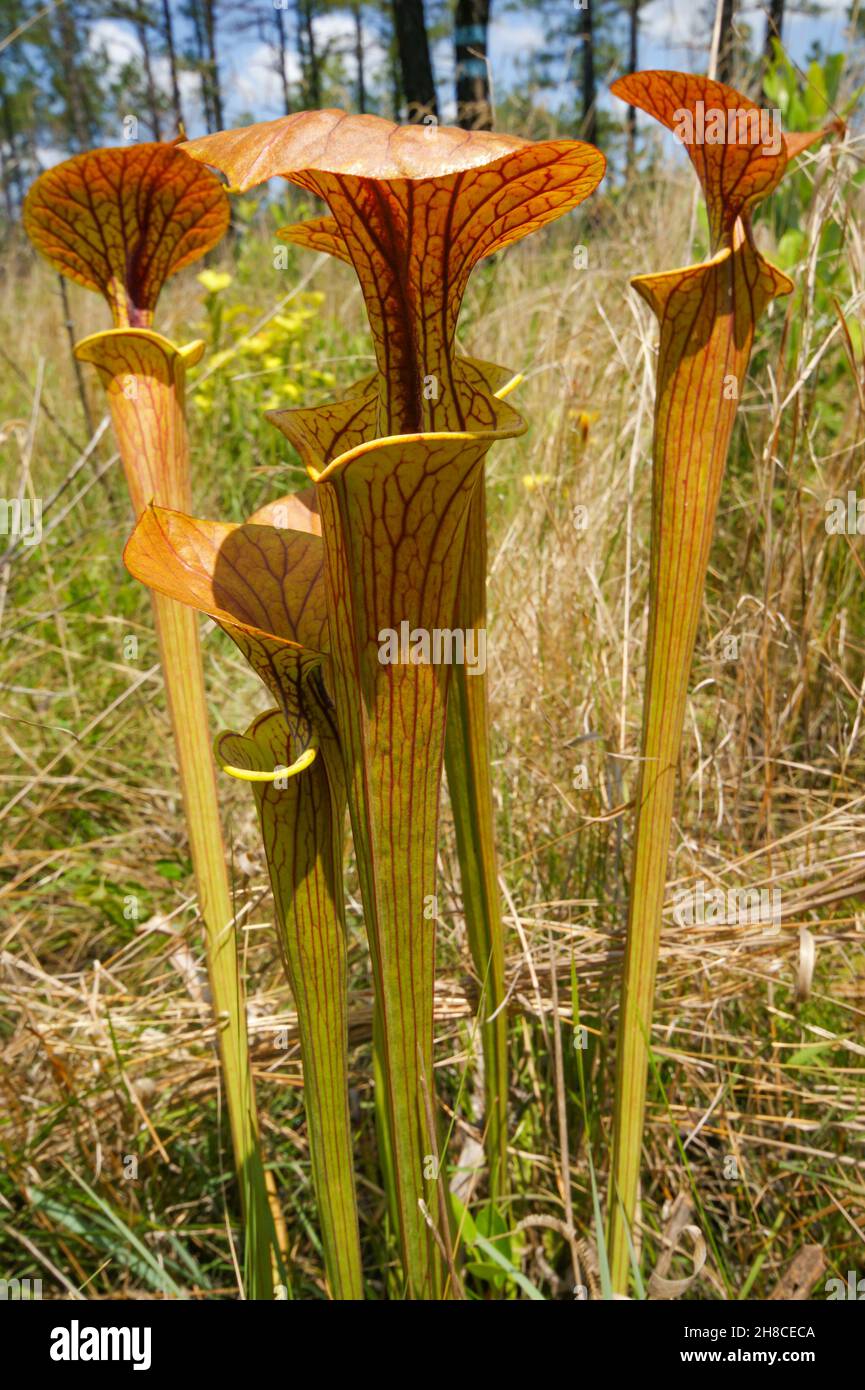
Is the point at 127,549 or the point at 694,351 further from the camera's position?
the point at 694,351

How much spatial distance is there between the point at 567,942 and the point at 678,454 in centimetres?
87

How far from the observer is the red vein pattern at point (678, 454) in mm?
809

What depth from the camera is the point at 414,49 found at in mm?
6246

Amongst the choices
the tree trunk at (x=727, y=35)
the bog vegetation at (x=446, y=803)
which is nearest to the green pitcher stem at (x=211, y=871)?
the bog vegetation at (x=446, y=803)

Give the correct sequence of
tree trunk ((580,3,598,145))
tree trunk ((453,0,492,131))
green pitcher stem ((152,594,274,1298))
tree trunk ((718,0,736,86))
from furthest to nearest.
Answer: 1. tree trunk ((453,0,492,131))
2. tree trunk ((580,3,598,145))
3. tree trunk ((718,0,736,86))
4. green pitcher stem ((152,594,274,1298))

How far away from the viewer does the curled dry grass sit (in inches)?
49.9

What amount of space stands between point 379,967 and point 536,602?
1.48 meters

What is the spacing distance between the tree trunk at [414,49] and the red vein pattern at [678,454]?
6328 mm

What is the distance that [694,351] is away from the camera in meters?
0.85

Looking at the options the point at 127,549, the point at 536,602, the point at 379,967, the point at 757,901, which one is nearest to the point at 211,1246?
the point at 379,967

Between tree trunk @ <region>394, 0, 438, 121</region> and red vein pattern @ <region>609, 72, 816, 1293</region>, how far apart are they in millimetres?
6328

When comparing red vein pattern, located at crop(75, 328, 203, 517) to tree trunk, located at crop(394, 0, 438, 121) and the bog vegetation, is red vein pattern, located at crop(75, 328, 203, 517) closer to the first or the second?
the bog vegetation

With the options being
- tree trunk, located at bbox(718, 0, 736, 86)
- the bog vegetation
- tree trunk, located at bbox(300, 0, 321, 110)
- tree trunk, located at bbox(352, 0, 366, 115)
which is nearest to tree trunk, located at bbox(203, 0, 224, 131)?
tree trunk, located at bbox(300, 0, 321, 110)

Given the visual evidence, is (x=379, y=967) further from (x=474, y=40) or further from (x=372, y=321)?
(x=474, y=40)
